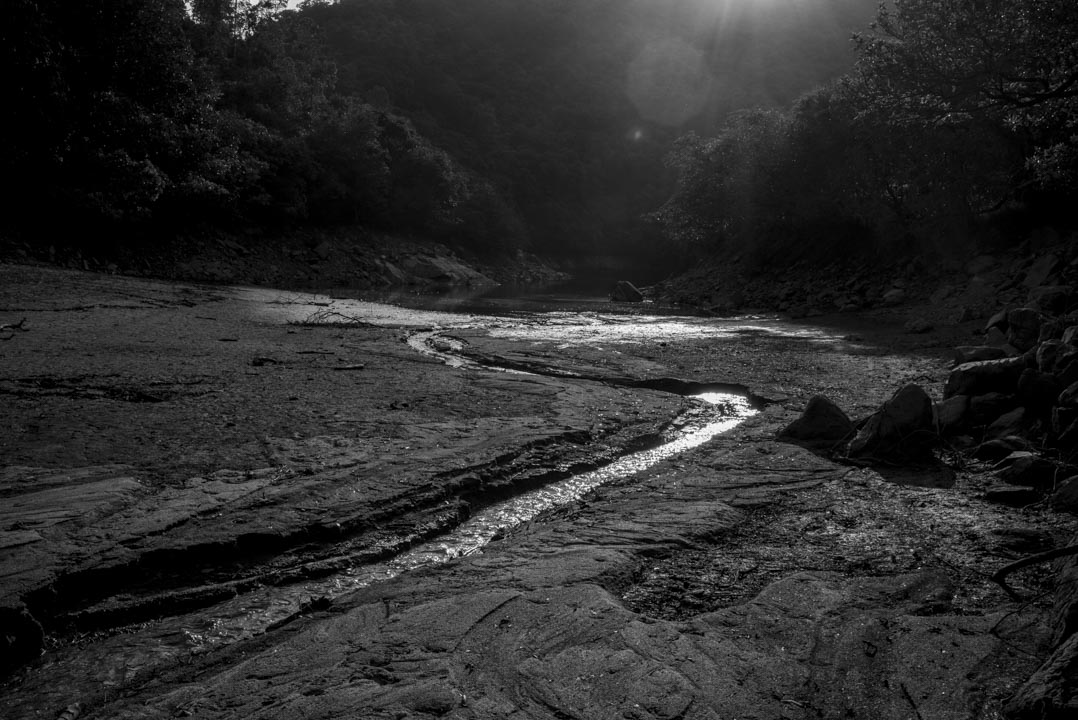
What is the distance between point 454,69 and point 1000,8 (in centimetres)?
5988

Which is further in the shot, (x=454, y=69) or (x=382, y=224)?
(x=454, y=69)

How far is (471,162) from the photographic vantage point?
5550 cm

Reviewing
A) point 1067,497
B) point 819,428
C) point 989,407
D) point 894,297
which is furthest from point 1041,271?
point 1067,497

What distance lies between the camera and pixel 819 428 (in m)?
5.15

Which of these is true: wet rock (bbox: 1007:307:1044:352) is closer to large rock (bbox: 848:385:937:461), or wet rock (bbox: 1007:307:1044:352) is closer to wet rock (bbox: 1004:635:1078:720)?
large rock (bbox: 848:385:937:461)

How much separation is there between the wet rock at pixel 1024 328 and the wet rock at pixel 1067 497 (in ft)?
12.9

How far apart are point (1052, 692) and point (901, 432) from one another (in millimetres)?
3011

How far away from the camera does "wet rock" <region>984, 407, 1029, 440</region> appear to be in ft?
15.2

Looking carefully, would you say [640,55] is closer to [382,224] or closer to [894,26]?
[382,224]

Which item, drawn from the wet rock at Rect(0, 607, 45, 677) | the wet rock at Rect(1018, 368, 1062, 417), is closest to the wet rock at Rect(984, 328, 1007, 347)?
the wet rock at Rect(1018, 368, 1062, 417)

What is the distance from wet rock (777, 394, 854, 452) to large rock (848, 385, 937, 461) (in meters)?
0.26

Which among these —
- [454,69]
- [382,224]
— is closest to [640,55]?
[454,69]

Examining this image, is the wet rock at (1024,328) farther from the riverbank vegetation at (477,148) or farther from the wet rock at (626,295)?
the wet rock at (626,295)

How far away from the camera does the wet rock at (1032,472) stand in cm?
392
